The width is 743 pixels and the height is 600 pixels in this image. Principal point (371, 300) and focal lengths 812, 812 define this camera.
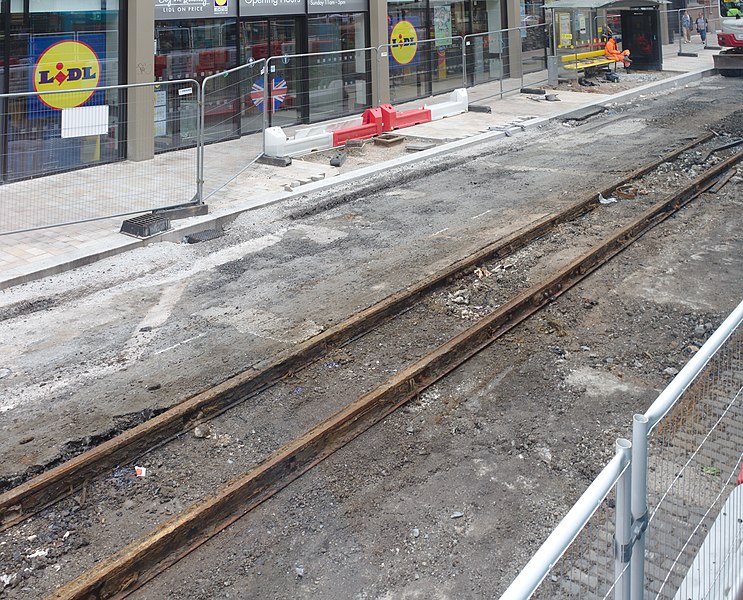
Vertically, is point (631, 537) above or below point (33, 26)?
below

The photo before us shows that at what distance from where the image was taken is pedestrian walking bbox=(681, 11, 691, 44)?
35.1m

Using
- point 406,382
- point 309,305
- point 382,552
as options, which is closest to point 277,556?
point 382,552

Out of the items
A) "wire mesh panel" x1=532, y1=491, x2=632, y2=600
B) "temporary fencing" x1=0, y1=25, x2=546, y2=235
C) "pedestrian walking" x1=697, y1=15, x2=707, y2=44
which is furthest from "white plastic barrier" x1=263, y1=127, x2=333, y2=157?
"pedestrian walking" x1=697, y1=15, x2=707, y2=44

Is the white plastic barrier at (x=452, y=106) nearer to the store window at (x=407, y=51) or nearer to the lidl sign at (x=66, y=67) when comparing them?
the store window at (x=407, y=51)

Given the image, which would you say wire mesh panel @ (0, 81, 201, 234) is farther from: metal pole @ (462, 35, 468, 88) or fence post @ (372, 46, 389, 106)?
metal pole @ (462, 35, 468, 88)

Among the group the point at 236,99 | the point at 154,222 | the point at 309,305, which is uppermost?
the point at 236,99

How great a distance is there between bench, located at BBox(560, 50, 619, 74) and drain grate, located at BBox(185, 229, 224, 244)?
1537cm

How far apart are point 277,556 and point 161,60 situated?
1248 cm

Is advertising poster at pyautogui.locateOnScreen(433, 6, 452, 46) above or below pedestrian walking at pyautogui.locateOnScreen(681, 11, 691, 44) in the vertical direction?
below

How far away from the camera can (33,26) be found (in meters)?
12.8

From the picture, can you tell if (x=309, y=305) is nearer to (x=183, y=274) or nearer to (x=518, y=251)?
(x=183, y=274)

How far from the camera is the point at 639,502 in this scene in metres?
2.72

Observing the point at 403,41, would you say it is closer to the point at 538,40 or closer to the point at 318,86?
the point at 318,86

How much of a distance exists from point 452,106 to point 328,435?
14.7 m
